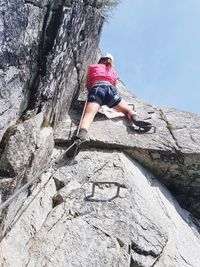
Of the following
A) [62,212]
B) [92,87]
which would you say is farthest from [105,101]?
[62,212]

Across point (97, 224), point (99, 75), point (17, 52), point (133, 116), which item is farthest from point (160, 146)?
point (17, 52)

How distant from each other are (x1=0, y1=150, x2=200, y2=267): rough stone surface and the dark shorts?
139 cm

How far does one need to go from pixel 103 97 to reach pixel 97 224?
365 cm

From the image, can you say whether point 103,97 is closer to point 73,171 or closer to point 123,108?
point 123,108

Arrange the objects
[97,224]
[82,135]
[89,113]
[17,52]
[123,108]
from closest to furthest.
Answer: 1. [17,52]
2. [97,224]
3. [82,135]
4. [89,113]
5. [123,108]

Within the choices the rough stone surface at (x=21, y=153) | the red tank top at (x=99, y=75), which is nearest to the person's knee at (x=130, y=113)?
the red tank top at (x=99, y=75)

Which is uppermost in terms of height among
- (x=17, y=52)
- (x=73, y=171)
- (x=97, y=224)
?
(x=17, y=52)

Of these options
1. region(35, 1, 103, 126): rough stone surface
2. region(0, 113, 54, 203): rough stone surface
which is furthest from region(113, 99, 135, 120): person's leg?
region(0, 113, 54, 203): rough stone surface

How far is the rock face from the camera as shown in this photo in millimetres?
6035

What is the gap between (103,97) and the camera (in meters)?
9.48

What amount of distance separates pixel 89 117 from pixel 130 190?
208cm

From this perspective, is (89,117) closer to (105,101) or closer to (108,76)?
(105,101)

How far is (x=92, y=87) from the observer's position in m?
9.57

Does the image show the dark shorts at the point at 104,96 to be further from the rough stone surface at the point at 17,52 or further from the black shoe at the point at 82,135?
the rough stone surface at the point at 17,52
